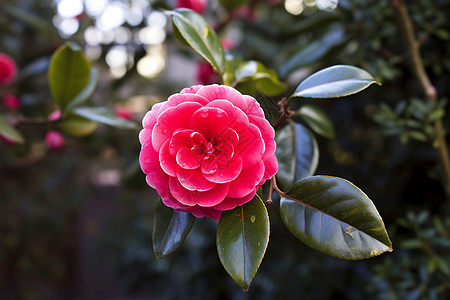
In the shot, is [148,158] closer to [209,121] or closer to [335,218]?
[209,121]

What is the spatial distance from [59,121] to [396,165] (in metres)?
1.02

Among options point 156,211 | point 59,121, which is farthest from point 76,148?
point 156,211

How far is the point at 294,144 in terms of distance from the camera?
2.02 feet

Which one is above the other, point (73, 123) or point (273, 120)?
point (273, 120)

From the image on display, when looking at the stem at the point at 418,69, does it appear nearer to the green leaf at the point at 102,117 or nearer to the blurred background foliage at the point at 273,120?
the blurred background foliage at the point at 273,120

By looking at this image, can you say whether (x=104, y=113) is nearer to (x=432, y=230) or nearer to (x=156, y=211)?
(x=156, y=211)

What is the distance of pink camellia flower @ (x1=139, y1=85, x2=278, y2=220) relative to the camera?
0.41m

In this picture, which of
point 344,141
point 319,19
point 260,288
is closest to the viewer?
point 319,19

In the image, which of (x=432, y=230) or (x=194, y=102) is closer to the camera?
(x=194, y=102)

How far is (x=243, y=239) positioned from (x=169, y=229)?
112 mm

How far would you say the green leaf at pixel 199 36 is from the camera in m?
0.51

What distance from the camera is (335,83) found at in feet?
1.64

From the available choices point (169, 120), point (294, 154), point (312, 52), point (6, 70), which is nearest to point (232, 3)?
point (312, 52)

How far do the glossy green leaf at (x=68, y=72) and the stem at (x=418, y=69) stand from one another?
0.72 m
